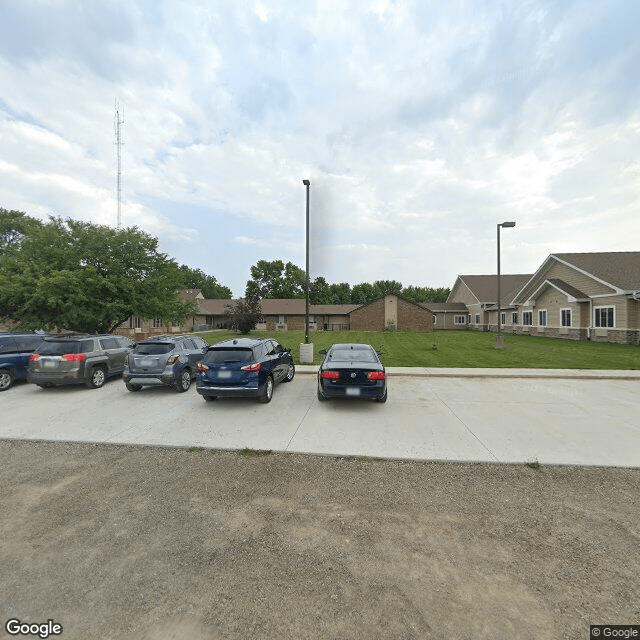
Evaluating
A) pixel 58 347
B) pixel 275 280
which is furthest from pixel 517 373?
pixel 275 280

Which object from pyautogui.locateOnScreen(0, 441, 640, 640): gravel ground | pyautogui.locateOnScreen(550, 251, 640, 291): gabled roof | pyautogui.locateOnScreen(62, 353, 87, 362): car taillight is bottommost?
pyautogui.locateOnScreen(0, 441, 640, 640): gravel ground

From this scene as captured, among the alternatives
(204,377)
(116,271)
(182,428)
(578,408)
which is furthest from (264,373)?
(116,271)

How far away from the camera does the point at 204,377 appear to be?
845 cm

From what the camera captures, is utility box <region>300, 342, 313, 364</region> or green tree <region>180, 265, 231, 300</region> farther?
green tree <region>180, 265, 231, 300</region>

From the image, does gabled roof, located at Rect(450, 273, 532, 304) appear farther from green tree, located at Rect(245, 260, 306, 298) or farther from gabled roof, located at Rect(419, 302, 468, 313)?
green tree, located at Rect(245, 260, 306, 298)

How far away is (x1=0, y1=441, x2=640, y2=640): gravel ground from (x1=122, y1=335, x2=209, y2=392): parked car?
4.57 metres

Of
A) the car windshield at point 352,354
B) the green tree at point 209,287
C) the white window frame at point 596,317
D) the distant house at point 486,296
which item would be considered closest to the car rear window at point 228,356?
the car windshield at point 352,354

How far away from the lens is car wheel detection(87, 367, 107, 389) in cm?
1067

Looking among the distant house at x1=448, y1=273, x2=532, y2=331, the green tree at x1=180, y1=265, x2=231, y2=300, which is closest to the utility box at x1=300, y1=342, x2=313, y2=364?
the distant house at x1=448, y1=273, x2=532, y2=331

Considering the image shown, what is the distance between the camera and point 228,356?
8.58 meters

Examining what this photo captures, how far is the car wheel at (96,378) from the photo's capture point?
35.0 ft

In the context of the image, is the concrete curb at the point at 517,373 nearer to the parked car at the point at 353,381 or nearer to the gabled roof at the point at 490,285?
the parked car at the point at 353,381

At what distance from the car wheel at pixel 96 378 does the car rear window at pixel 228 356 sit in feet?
16.1

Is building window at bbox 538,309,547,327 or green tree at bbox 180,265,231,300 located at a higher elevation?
green tree at bbox 180,265,231,300
